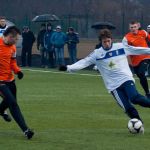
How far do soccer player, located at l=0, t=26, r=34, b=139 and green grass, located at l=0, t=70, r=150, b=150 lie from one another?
1.12 ft

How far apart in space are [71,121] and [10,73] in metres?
2.38

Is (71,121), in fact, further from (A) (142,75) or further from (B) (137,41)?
(B) (137,41)

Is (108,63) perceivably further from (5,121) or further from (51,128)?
(5,121)

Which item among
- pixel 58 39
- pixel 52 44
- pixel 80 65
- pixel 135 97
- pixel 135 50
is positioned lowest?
pixel 52 44

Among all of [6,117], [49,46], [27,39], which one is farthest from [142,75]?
[27,39]

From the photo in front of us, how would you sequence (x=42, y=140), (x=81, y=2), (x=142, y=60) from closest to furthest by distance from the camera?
(x=42, y=140) < (x=142, y=60) < (x=81, y=2)

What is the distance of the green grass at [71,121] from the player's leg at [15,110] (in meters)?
0.18

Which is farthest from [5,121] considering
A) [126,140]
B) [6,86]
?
[126,140]

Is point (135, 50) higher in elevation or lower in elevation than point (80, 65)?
higher

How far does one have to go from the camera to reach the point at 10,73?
547 inches

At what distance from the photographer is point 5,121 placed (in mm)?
15820

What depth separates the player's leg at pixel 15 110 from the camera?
42.1 ft

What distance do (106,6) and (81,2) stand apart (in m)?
2.51

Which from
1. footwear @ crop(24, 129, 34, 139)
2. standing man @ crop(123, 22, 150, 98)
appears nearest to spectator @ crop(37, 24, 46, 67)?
standing man @ crop(123, 22, 150, 98)
